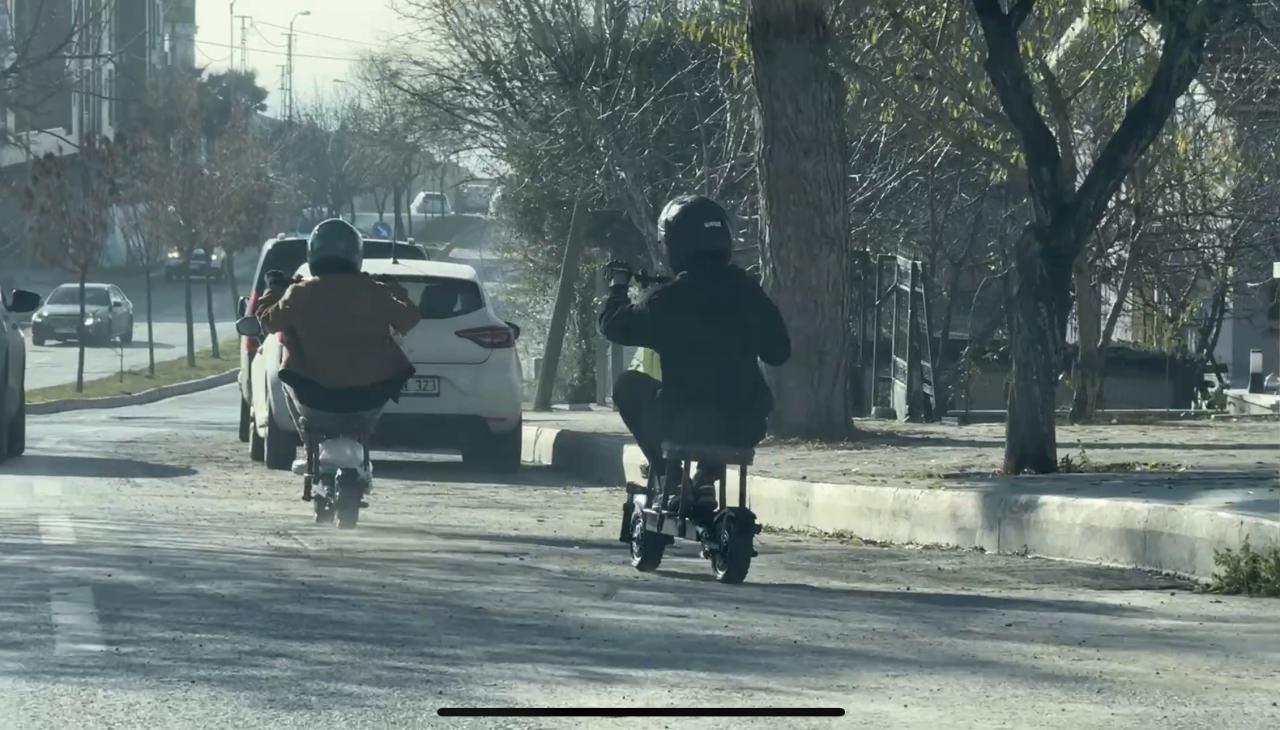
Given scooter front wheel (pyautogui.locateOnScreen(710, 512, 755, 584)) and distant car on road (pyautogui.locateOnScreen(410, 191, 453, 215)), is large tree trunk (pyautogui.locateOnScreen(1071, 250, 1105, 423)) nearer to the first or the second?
scooter front wheel (pyautogui.locateOnScreen(710, 512, 755, 584))

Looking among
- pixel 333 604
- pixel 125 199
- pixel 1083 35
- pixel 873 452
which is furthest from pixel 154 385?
pixel 333 604

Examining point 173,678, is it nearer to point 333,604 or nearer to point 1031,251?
point 333,604

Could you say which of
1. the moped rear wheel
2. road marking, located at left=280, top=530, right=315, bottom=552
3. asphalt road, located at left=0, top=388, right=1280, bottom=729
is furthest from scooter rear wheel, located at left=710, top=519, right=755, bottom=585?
road marking, located at left=280, top=530, right=315, bottom=552

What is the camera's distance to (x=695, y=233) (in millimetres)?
9273

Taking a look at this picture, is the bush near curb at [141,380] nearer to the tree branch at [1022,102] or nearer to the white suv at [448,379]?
the white suv at [448,379]

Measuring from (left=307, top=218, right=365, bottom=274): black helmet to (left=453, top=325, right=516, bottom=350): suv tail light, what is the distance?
473 centimetres

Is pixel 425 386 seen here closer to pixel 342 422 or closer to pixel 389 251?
pixel 342 422

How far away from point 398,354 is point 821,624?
4466mm

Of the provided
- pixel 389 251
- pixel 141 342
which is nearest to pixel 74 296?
pixel 141 342

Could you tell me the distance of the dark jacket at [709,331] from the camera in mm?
9250

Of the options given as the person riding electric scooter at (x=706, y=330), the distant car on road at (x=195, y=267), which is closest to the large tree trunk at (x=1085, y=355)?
the person riding electric scooter at (x=706, y=330)

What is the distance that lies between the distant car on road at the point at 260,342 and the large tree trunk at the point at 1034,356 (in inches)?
228

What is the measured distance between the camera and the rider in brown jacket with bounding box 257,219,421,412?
37.8 feet

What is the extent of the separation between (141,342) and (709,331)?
55.9 m
